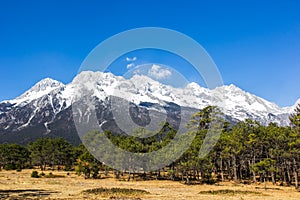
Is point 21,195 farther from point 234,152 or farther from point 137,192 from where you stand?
point 234,152

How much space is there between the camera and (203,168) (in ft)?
213

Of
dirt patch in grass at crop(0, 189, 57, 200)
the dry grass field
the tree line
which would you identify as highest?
the tree line

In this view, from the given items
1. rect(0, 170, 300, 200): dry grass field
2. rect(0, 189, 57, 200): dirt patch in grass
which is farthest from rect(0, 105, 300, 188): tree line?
rect(0, 189, 57, 200): dirt patch in grass

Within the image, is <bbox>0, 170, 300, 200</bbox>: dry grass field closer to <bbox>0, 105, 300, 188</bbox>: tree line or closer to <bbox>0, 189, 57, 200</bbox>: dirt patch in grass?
<bbox>0, 189, 57, 200</bbox>: dirt patch in grass

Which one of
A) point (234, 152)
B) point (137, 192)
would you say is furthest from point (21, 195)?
point (234, 152)

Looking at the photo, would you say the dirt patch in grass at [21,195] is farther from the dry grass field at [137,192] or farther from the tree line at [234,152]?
the tree line at [234,152]

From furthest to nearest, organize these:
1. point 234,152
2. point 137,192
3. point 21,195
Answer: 1. point 234,152
2. point 137,192
3. point 21,195

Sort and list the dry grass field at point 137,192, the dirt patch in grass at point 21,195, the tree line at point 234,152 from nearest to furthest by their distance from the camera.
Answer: the dirt patch in grass at point 21,195 → the dry grass field at point 137,192 → the tree line at point 234,152

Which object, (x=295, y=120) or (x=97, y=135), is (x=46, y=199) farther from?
(x=97, y=135)

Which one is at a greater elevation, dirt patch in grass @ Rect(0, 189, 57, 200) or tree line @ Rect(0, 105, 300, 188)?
tree line @ Rect(0, 105, 300, 188)

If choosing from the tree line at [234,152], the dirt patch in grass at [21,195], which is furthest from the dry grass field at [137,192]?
the tree line at [234,152]

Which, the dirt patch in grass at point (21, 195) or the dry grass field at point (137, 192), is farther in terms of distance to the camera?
the dry grass field at point (137, 192)

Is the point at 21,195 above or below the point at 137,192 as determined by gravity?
below

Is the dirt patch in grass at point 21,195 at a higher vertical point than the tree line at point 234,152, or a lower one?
lower
